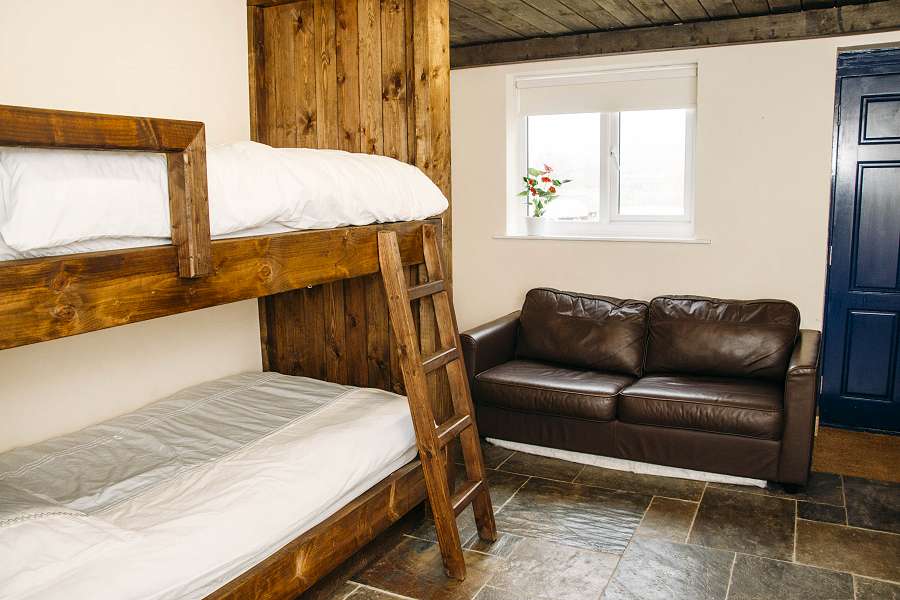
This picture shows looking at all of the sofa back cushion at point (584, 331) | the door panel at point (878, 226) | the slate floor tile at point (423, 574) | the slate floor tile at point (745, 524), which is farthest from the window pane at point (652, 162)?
the slate floor tile at point (423, 574)

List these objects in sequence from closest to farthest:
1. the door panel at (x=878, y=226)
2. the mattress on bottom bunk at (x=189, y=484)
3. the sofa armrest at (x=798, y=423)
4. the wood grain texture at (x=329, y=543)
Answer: the mattress on bottom bunk at (x=189, y=484) → the wood grain texture at (x=329, y=543) → the sofa armrest at (x=798, y=423) → the door panel at (x=878, y=226)

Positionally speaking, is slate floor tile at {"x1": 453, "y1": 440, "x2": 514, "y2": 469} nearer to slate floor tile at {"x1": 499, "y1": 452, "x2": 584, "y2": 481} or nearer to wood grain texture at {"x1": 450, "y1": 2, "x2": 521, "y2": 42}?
slate floor tile at {"x1": 499, "y1": 452, "x2": 584, "y2": 481}

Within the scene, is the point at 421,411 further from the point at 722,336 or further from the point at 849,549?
the point at 722,336

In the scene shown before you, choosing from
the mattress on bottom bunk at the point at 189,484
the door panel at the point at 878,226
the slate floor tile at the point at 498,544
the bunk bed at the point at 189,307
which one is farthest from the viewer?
the door panel at the point at 878,226

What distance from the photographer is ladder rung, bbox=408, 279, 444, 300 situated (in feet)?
9.26

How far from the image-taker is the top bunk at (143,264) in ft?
5.09

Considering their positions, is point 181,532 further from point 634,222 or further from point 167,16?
point 634,222

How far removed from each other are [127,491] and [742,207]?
11.9ft

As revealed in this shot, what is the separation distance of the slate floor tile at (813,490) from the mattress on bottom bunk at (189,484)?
5.46 ft

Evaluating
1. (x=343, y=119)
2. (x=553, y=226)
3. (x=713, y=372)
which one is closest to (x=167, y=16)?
(x=343, y=119)

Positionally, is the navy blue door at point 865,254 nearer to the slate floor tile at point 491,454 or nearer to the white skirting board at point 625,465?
the white skirting board at point 625,465

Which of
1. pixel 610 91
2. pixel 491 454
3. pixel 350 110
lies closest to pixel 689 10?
pixel 610 91

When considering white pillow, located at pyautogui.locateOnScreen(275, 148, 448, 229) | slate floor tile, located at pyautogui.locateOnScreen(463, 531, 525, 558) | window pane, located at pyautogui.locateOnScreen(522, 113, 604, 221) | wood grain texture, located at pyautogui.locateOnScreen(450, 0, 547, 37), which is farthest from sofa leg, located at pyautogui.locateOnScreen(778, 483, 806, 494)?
wood grain texture, located at pyautogui.locateOnScreen(450, 0, 547, 37)

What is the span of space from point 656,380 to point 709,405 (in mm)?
433
